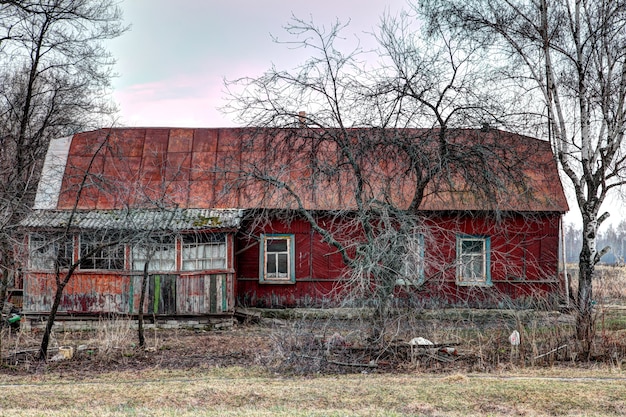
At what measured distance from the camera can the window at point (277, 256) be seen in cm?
1991

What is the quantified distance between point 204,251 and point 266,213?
4518 millimetres

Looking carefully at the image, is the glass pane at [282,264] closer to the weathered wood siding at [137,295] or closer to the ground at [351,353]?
the weathered wood siding at [137,295]

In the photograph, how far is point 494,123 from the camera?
1302cm

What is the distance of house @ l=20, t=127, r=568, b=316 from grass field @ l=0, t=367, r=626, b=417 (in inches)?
92.0

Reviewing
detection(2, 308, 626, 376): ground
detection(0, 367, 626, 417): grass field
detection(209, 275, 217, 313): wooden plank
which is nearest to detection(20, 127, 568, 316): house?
detection(209, 275, 217, 313): wooden plank

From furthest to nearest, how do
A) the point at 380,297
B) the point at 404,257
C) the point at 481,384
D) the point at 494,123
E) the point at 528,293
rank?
the point at 528,293, the point at 494,123, the point at 380,297, the point at 404,257, the point at 481,384

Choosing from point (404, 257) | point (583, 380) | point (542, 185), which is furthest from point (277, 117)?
point (542, 185)

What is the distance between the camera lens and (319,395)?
9.66 metres

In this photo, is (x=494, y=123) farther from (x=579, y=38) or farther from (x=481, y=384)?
(x=481, y=384)

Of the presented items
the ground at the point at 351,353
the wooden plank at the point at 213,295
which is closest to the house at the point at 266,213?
the wooden plank at the point at 213,295

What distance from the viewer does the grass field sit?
8883 millimetres

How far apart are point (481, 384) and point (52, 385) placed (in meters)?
6.91

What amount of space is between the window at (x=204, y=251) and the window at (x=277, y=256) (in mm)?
2052

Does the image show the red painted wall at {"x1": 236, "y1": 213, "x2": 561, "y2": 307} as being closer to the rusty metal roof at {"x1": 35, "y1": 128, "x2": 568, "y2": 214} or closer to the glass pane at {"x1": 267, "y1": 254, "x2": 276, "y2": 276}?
the glass pane at {"x1": 267, "y1": 254, "x2": 276, "y2": 276}
